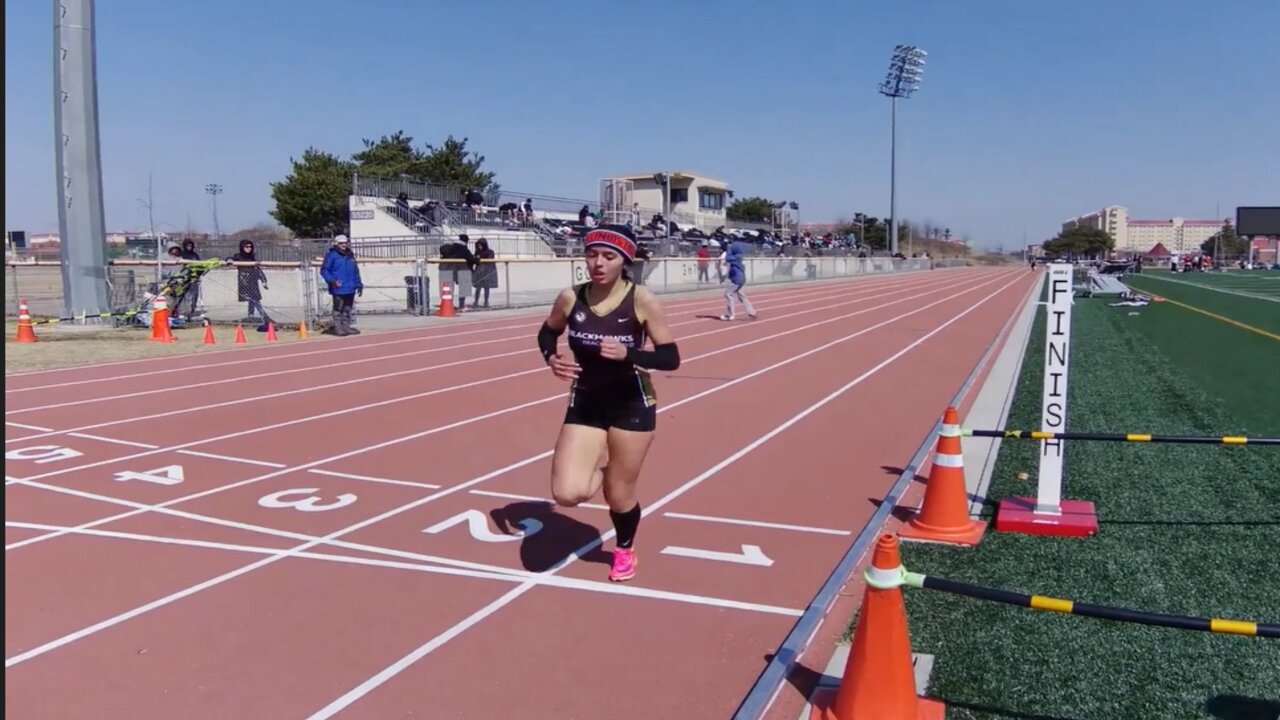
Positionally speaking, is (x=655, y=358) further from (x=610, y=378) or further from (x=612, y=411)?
(x=612, y=411)

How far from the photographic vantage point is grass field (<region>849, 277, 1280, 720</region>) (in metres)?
4.02

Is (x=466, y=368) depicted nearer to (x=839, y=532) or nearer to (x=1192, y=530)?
(x=839, y=532)

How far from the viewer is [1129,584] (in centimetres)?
524

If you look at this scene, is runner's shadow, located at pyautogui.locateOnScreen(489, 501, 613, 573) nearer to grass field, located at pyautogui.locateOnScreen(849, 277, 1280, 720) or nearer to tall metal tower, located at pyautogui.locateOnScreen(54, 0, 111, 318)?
grass field, located at pyautogui.locateOnScreen(849, 277, 1280, 720)

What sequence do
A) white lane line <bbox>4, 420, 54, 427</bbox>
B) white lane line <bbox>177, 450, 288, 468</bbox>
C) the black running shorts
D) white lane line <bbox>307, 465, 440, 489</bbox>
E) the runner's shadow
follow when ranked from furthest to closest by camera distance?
white lane line <bbox>4, 420, 54, 427</bbox>, white lane line <bbox>177, 450, 288, 468</bbox>, white lane line <bbox>307, 465, 440, 489</bbox>, the runner's shadow, the black running shorts

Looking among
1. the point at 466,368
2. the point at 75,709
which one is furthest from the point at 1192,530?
the point at 466,368

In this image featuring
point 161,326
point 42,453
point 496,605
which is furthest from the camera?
point 161,326

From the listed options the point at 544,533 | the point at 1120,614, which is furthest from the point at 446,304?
the point at 1120,614

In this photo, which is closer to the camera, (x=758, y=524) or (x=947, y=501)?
(x=947, y=501)

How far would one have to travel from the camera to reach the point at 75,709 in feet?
13.2

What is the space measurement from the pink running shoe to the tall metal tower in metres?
19.8

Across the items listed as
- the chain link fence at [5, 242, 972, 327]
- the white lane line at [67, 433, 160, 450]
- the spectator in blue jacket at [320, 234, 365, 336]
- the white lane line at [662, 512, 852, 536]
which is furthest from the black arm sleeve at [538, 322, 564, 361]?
the chain link fence at [5, 242, 972, 327]

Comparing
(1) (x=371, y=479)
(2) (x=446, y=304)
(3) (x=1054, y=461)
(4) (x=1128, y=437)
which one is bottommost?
(1) (x=371, y=479)

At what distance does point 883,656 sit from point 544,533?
3063mm
